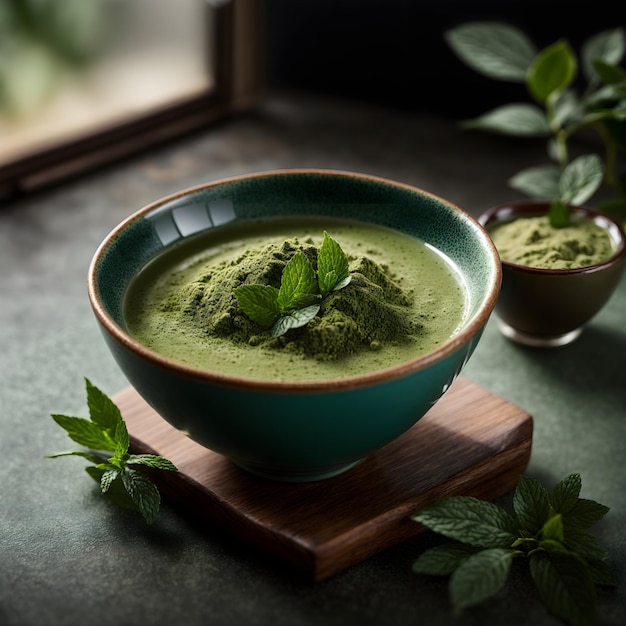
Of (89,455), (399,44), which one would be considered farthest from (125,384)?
(399,44)

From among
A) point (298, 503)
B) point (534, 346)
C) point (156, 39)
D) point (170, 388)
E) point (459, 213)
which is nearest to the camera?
point (170, 388)

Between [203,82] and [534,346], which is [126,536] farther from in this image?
[203,82]

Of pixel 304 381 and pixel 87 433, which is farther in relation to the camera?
pixel 87 433

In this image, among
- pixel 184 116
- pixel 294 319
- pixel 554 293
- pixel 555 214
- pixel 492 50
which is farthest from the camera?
pixel 184 116

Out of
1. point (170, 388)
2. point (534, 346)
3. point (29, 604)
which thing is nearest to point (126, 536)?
point (29, 604)

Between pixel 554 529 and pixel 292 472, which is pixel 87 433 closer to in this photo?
pixel 292 472

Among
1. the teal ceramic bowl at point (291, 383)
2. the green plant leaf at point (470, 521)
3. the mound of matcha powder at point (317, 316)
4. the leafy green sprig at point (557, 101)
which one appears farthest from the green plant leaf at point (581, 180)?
the green plant leaf at point (470, 521)
